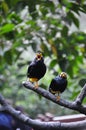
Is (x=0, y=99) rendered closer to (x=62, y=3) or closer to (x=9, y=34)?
(x=62, y=3)

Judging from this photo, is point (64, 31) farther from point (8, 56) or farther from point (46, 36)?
point (8, 56)

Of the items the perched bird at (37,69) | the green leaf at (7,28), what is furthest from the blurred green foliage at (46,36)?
the perched bird at (37,69)

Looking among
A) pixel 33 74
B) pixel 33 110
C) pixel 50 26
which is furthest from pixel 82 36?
pixel 33 110

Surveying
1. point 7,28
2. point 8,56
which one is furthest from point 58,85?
point 8,56

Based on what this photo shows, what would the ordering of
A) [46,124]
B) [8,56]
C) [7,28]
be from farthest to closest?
[8,56], [7,28], [46,124]

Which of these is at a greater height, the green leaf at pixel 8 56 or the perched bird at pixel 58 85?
the green leaf at pixel 8 56

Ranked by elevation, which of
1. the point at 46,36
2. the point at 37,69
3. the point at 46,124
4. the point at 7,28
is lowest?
the point at 46,124

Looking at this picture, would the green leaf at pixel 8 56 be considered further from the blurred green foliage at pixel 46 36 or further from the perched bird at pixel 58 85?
the perched bird at pixel 58 85

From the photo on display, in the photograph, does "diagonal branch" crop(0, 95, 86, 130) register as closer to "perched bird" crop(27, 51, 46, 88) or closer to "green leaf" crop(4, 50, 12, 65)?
"perched bird" crop(27, 51, 46, 88)

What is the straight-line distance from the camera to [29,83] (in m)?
0.70

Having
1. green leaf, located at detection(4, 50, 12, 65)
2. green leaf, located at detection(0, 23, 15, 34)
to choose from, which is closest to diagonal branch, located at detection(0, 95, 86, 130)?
green leaf, located at detection(0, 23, 15, 34)

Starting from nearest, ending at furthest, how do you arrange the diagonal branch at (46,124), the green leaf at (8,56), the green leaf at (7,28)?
the diagonal branch at (46,124) → the green leaf at (7,28) → the green leaf at (8,56)

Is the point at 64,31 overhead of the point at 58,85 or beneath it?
overhead

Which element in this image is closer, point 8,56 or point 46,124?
point 46,124
